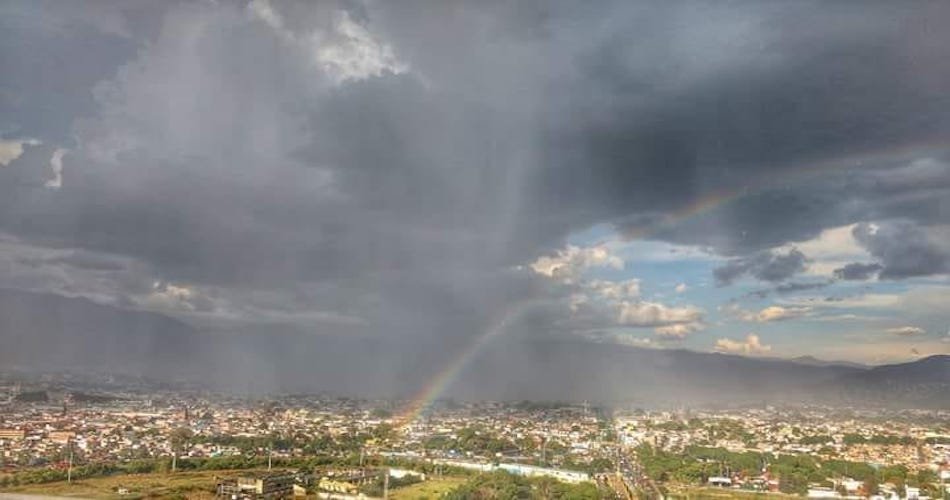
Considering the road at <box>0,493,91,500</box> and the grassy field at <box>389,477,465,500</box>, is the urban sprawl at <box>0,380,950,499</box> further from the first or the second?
the road at <box>0,493,91,500</box>

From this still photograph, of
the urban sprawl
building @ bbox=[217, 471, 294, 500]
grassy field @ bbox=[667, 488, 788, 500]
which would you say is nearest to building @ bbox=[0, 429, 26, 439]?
the urban sprawl

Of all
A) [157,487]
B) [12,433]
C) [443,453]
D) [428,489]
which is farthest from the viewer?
[443,453]

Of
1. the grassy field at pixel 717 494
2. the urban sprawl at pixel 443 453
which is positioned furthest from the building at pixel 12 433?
the grassy field at pixel 717 494

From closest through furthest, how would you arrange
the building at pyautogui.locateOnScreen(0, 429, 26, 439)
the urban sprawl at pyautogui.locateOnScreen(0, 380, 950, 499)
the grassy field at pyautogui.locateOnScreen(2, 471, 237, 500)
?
the grassy field at pyautogui.locateOnScreen(2, 471, 237, 500)
the urban sprawl at pyautogui.locateOnScreen(0, 380, 950, 499)
the building at pyautogui.locateOnScreen(0, 429, 26, 439)

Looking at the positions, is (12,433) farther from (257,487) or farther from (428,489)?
(428,489)

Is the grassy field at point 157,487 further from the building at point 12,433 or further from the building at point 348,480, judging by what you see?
the building at point 12,433

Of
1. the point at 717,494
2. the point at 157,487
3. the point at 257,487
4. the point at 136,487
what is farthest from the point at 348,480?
the point at 717,494
